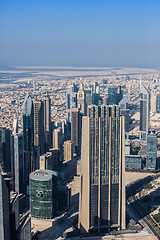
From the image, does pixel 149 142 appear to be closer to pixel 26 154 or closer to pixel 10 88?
pixel 26 154

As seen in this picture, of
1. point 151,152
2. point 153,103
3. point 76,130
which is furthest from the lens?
point 153,103

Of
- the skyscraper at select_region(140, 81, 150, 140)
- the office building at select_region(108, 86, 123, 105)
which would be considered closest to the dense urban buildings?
the skyscraper at select_region(140, 81, 150, 140)

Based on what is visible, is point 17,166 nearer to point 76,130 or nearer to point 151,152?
point 76,130

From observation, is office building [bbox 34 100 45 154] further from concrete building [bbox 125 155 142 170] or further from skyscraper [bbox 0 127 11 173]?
concrete building [bbox 125 155 142 170]

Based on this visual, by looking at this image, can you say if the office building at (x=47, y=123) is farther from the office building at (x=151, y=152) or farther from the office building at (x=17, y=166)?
the office building at (x=17, y=166)

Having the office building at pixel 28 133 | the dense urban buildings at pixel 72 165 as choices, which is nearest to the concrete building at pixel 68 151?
the dense urban buildings at pixel 72 165

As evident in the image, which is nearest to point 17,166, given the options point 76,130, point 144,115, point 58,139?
point 58,139

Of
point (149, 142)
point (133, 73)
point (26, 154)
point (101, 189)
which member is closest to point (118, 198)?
point (101, 189)
